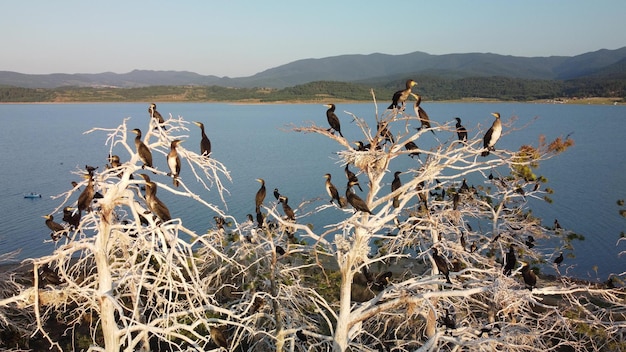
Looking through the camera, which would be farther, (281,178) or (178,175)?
(281,178)

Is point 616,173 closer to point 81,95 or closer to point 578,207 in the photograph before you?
point 578,207

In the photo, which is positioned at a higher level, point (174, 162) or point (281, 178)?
point (174, 162)

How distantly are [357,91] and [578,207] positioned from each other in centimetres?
8695

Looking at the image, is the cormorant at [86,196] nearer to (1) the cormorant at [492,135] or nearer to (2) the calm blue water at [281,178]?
(2) the calm blue water at [281,178]

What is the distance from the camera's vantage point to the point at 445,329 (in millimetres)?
5070

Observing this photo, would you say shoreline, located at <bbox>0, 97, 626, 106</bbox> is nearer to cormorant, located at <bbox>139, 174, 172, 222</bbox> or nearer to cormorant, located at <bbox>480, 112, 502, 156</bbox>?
cormorant, located at <bbox>480, 112, 502, 156</bbox>

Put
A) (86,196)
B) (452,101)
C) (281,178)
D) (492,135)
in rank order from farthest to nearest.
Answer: (452,101)
(281,178)
(492,135)
(86,196)

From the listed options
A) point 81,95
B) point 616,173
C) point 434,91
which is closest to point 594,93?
point 434,91

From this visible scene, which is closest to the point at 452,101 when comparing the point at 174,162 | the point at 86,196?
the point at 174,162

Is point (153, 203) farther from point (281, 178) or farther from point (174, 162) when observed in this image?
point (281, 178)

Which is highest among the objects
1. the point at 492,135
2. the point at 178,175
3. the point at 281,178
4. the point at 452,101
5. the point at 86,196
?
the point at 492,135

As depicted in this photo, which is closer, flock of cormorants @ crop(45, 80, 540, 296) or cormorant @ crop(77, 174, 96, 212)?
cormorant @ crop(77, 174, 96, 212)

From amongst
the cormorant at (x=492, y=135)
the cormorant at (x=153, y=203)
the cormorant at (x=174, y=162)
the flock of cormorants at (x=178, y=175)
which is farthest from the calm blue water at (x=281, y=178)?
the cormorant at (x=153, y=203)

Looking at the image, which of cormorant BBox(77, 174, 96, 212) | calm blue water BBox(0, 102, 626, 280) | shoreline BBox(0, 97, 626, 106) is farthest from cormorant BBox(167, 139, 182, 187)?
shoreline BBox(0, 97, 626, 106)
